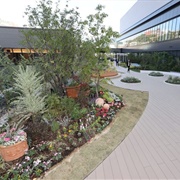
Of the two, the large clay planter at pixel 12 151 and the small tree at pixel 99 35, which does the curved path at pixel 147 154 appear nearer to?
the large clay planter at pixel 12 151

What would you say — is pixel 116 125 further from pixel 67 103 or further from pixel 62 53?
pixel 62 53

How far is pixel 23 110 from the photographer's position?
419cm

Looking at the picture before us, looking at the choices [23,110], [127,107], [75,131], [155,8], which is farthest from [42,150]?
A: [155,8]

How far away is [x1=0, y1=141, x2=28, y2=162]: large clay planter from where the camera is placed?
294cm

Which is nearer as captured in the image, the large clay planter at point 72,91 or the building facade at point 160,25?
the large clay planter at point 72,91

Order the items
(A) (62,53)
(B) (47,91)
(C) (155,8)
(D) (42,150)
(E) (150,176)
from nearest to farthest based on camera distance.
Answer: (E) (150,176) → (D) (42,150) → (A) (62,53) → (B) (47,91) → (C) (155,8)

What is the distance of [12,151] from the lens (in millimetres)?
2975

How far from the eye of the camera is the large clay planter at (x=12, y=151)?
A: 9.64ft

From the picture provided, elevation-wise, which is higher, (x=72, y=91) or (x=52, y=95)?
(x=52, y=95)

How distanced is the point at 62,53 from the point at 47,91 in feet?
5.72

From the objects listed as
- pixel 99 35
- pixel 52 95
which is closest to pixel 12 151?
pixel 52 95

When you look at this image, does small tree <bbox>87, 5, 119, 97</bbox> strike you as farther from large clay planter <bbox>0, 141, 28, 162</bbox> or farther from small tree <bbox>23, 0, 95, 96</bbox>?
large clay planter <bbox>0, 141, 28, 162</bbox>

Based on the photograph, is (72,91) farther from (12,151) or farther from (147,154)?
(147,154)

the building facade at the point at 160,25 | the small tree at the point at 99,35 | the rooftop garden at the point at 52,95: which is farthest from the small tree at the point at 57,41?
the building facade at the point at 160,25
